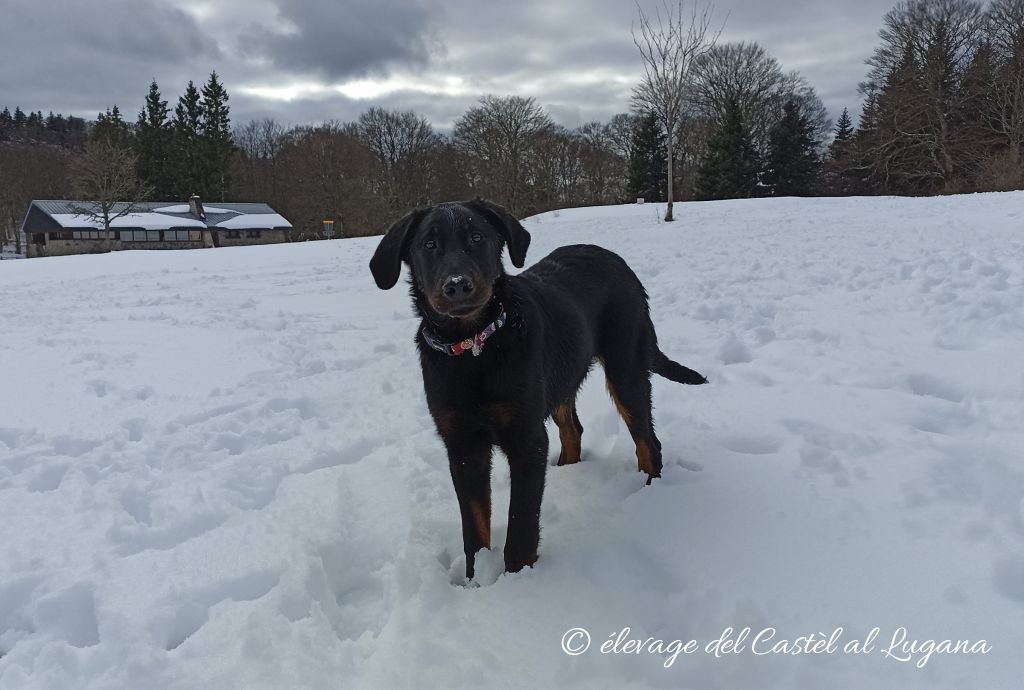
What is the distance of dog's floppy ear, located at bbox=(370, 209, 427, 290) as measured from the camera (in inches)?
117

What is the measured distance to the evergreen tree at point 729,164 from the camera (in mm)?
42000

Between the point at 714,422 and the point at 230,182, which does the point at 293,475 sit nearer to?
the point at 714,422

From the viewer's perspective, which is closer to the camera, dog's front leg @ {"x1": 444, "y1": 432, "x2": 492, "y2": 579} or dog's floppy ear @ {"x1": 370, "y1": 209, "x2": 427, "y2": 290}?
dog's front leg @ {"x1": 444, "y1": 432, "x2": 492, "y2": 579}

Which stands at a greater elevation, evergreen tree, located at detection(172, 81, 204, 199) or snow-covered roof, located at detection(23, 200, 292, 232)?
evergreen tree, located at detection(172, 81, 204, 199)

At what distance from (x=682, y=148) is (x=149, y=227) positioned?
45.0 m

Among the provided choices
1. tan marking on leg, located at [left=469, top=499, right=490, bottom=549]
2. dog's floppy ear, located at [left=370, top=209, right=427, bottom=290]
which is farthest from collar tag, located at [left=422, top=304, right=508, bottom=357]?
tan marking on leg, located at [left=469, top=499, right=490, bottom=549]

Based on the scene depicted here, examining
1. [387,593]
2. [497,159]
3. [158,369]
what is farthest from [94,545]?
[497,159]

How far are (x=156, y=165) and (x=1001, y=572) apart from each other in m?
74.0

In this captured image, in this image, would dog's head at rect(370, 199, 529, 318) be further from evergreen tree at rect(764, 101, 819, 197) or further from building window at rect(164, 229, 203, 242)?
building window at rect(164, 229, 203, 242)

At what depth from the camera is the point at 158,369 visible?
18.3ft

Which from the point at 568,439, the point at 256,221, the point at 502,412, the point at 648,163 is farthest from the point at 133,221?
the point at 502,412

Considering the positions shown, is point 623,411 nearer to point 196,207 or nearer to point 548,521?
point 548,521

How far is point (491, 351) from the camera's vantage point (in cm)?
256

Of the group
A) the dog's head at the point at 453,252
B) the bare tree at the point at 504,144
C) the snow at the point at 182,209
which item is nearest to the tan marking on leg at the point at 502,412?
the dog's head at the point at 453,252
